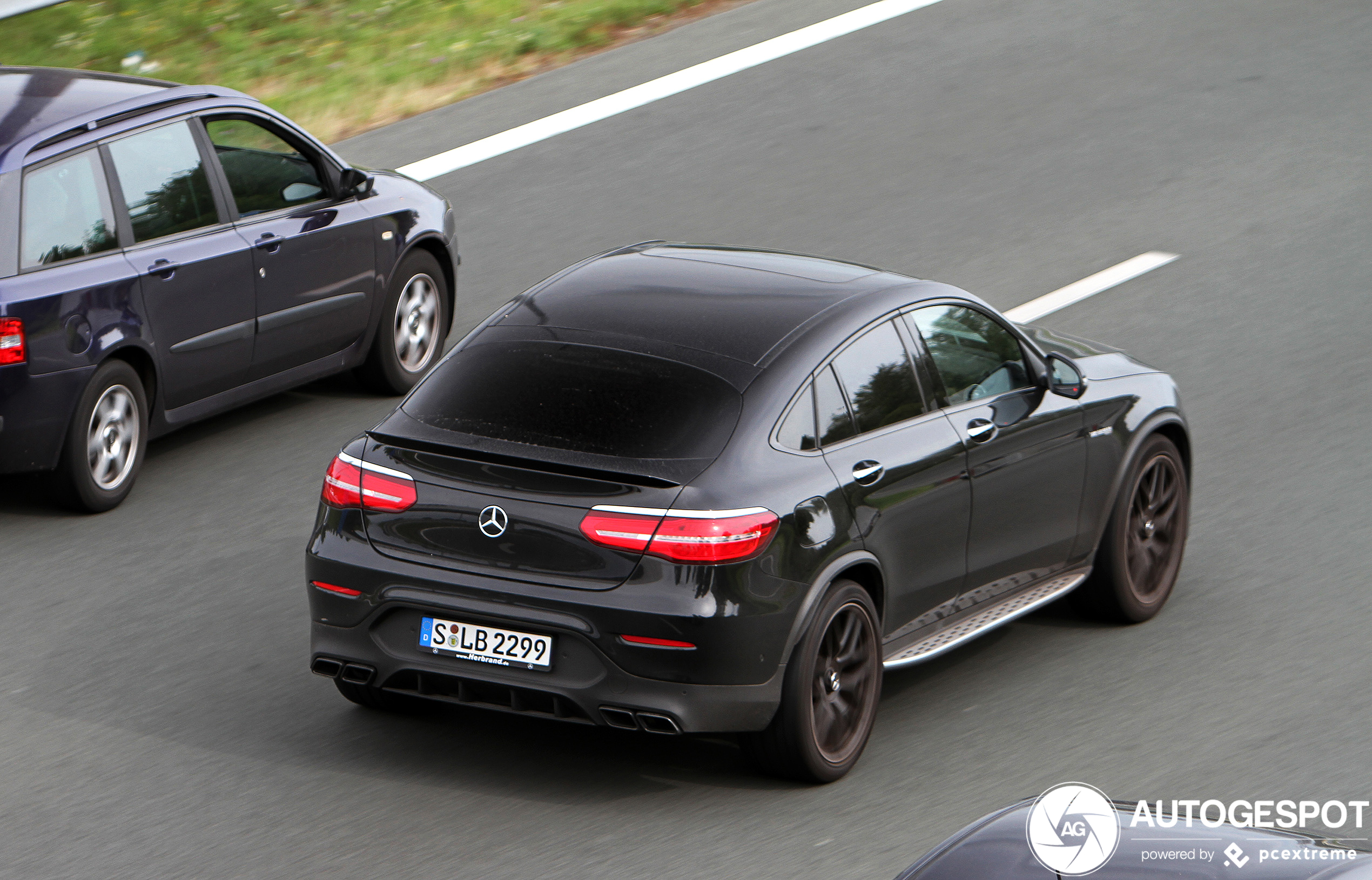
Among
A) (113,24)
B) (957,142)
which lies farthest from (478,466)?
(113,24)

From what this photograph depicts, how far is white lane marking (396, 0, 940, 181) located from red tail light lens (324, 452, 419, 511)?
805cm

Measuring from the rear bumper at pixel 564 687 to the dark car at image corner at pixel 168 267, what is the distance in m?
3.09

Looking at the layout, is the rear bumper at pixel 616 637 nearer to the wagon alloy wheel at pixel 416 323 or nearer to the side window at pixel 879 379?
the side window at pixel 879 379

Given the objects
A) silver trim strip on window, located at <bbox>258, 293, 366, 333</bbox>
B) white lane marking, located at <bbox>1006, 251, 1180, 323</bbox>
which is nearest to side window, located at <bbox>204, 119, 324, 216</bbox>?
silver trim strip on window, located at <bbox>258, 293, 366, 333</bbox>

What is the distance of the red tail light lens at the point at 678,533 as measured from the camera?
6.05 meters

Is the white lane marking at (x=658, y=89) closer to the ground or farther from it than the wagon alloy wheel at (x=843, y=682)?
farther from it

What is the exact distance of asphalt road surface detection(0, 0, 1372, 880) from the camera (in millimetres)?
6273

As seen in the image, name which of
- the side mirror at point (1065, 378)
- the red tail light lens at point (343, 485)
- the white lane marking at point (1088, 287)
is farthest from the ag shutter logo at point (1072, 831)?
the white lane marking at point (1088, 287)

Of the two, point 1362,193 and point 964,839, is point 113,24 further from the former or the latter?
point 964,839

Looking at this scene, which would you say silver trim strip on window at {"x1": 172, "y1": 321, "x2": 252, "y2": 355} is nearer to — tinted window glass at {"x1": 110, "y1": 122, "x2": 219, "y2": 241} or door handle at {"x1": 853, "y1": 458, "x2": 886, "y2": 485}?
tinted window glass at {"x1": 110, "y1": 122, "x2": 219, "y2": 241}

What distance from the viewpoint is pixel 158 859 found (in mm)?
Result: 5953

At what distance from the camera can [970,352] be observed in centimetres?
741

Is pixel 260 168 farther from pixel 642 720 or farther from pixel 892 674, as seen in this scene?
pixel 642 720

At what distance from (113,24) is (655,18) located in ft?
16.2
